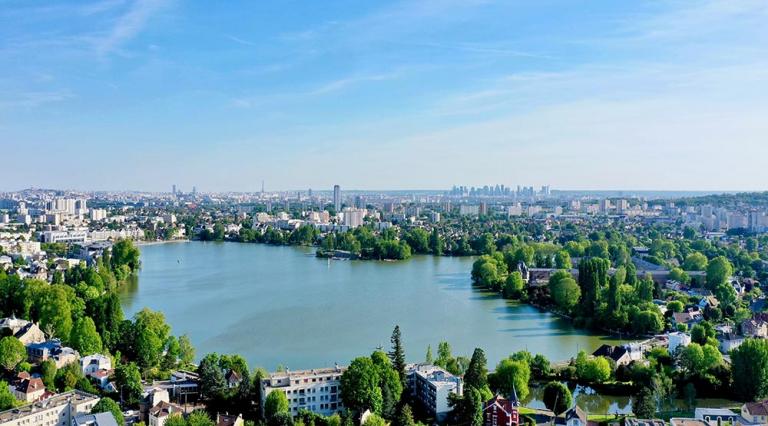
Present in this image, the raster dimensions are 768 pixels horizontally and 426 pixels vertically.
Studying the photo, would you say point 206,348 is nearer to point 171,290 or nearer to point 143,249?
point 171,290

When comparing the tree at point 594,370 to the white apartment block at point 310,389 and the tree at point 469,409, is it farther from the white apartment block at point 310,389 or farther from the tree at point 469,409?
the white apartment block at point 310,389

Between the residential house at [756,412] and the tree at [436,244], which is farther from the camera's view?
the tree at [436,244]

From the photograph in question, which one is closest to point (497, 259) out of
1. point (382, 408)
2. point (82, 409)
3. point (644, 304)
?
point (644, 304)

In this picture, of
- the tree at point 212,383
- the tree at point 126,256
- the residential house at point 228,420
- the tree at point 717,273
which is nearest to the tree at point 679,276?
the tree at point 717,273

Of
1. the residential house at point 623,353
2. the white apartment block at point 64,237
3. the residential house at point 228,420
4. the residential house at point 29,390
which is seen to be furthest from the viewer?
the white apartment block at point 64,237

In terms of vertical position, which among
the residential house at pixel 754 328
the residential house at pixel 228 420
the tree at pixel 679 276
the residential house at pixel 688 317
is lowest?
the residential house at pixel 228 420
